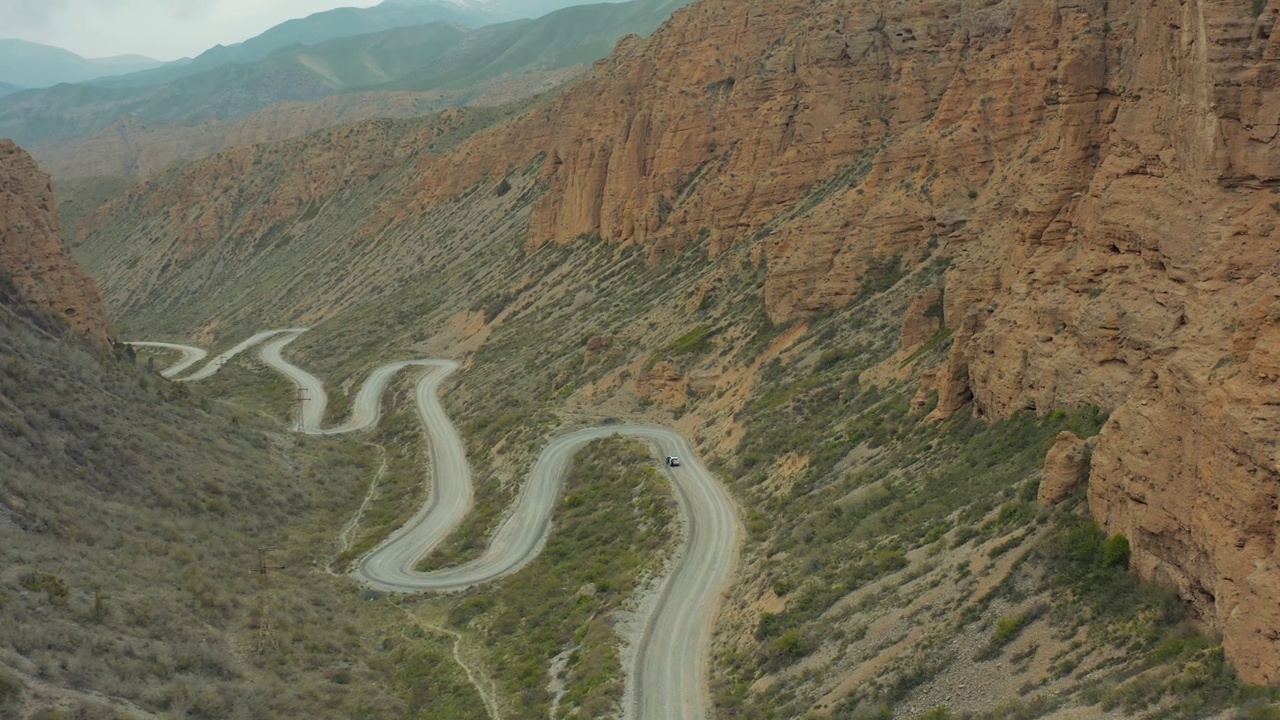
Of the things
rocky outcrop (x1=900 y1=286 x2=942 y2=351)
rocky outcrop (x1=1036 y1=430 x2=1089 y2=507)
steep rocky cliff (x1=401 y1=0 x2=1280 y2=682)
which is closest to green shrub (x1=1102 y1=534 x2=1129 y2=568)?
steep rocky cliff (x1=401 y1=0 x2=1280 y2=682)

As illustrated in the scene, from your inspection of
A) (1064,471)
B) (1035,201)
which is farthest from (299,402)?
(1064,471)

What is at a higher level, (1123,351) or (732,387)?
(1123,351)

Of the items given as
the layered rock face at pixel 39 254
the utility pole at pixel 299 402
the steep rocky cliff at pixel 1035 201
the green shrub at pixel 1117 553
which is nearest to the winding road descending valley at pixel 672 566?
the utility pole at pixel 299 402

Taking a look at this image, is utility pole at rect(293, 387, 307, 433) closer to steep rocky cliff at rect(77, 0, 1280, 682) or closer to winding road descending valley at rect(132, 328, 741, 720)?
winding road descending valley at rect(132, 328, 741, 720)

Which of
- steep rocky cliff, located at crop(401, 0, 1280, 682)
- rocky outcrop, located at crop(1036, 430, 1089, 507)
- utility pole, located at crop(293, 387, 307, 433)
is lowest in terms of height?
utility pole, located at crop(293, 387, 307, 433)

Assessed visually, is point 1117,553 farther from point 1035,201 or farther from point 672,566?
point 672,566

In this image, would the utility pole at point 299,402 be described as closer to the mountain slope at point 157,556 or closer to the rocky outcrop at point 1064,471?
the mountain slope at point 157,556

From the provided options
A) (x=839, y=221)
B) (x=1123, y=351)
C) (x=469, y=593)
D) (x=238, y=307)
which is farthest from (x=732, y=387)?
(x=238, y=307)

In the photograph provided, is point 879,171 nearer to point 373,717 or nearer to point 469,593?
point 469,593
